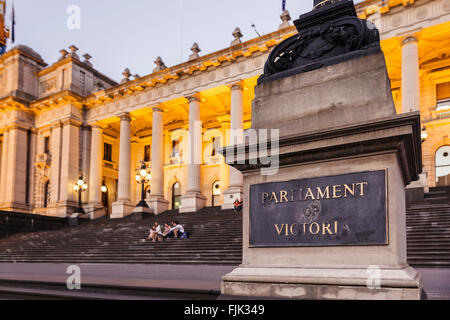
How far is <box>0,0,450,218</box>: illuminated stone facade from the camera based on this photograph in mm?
27422

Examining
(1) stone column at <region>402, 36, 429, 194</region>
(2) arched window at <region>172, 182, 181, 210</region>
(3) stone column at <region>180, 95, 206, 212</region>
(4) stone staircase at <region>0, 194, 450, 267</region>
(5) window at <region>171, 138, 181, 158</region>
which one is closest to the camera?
(4) stone staircase at <region>0, 194, 450, 267</region>

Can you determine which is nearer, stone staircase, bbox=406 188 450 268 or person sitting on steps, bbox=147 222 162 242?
stone staircase, bbox=406 188 450 268

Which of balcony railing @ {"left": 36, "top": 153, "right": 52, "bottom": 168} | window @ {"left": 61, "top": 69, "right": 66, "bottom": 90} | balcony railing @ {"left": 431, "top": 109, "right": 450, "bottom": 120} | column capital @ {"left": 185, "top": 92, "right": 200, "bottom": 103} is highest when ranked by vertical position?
window @ {"left": 61, "top": 69, "right": 66, "bottom": 90}

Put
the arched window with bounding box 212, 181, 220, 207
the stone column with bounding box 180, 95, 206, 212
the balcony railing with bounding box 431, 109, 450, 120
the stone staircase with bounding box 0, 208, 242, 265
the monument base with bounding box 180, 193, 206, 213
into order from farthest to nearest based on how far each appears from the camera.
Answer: the arched window with bounding box 212, 181, 220, 207, the stone column with bounding box 180, 95, 206, 212, the monument base with bounding box 180, 193, 206, 213, the balcony railing with bounding box 431, 109, 450, 120, the stone staircase with bounding box 0, 208, 242, 265

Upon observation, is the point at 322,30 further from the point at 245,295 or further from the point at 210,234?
the point at 210,234

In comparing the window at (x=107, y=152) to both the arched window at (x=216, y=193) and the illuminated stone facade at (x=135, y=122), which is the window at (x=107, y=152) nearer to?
the illuminated stone facade at (x=135, y=122)

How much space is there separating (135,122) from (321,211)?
37.9 meters

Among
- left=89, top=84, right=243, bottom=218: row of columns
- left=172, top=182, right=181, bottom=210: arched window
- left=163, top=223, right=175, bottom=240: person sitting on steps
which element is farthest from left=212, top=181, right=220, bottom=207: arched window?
left=163, top=223, right=175, bottom=240: person sitting on steps

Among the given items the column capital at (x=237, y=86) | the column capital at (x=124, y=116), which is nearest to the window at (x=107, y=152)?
the column capital at (x=124, y=116)

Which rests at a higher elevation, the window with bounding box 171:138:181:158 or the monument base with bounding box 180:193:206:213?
the window with bounding box 171:138:181:158

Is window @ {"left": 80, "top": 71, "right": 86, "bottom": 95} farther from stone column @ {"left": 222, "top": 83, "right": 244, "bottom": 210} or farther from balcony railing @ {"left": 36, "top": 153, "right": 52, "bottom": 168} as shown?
stone column @ {"left": 222, "top": 83, "right": 244, "bottom": 210}

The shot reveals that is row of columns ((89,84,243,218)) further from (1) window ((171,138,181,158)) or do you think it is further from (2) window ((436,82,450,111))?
(2) window ((436,82,450,111))

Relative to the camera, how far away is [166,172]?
40312 mm

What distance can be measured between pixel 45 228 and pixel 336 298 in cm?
3141
